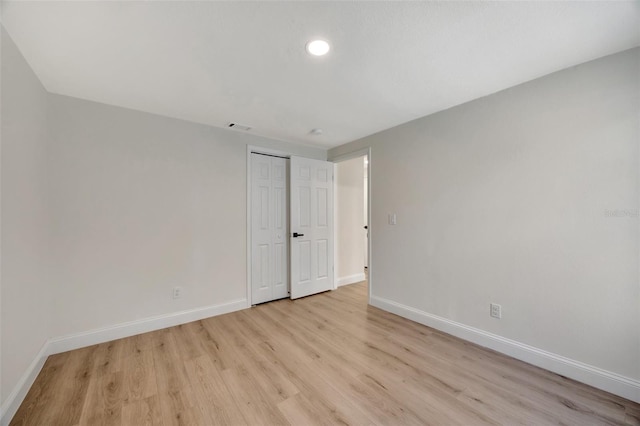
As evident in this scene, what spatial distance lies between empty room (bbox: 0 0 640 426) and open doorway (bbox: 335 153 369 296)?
1.08 meters

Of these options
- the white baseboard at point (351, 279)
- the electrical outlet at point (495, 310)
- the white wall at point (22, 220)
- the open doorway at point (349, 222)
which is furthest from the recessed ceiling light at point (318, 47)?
the white baseboard at point (351, 279)

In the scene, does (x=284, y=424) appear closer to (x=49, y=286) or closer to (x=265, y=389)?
(x=265, y=389)

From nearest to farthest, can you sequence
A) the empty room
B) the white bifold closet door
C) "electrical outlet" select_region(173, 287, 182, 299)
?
the empty room → "electrical outlet" select_region(173, 287, 182, 299) → the white bifold closet door

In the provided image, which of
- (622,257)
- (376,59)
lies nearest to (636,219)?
(622,257)

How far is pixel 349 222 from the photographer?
4.40 meters

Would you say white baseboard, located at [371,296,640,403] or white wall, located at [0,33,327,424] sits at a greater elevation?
white wall, located at [0,33,327,424]

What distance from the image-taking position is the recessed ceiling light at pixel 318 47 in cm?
157

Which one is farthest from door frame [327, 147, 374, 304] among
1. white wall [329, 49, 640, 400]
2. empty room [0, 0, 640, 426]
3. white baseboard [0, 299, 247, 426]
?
white baseboard [0, 299, 247, 426]

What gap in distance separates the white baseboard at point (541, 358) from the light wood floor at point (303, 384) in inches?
2.6

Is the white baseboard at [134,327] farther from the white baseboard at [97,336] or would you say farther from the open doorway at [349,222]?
the open doorway at [349,222]

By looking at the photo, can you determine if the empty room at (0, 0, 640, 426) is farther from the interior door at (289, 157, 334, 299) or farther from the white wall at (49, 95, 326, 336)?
the interior door at (289, 157, 334, 299)

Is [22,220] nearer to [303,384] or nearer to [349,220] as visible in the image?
[303,384]

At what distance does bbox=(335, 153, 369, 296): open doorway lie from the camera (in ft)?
14.0

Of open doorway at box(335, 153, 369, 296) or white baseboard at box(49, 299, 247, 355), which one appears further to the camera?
open doorway at box(335, 153, 369, 296)
